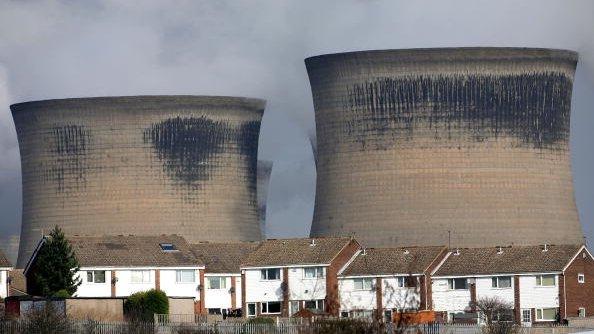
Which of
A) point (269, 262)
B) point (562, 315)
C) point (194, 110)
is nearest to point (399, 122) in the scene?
point (194, 110)

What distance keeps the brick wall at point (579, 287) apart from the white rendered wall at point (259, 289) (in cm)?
1100

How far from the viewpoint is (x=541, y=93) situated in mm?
88188

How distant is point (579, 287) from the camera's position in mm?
62750

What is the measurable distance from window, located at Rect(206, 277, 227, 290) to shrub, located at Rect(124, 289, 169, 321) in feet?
44.9

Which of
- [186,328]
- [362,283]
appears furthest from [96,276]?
[186,328]

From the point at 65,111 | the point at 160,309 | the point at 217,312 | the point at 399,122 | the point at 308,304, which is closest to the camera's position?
the point at 160,309

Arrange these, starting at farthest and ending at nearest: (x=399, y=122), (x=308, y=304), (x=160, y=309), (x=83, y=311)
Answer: (x=399, y=122)
(x=308, y=304)
(x=160, y=309)
(x=83, y=311)

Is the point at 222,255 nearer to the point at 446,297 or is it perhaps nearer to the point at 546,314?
the point at 446,297

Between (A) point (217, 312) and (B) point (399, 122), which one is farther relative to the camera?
(B) point (399, 122)

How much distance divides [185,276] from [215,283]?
278cm

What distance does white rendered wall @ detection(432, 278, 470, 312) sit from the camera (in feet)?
211

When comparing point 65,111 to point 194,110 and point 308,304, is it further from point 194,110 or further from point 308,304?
point 308,304

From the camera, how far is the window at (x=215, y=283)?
233 ft

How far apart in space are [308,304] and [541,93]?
84.7ft
